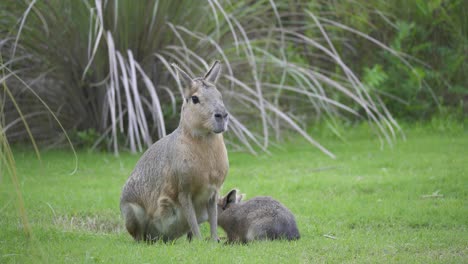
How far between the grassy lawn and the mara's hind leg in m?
0.09

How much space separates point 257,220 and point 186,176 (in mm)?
583

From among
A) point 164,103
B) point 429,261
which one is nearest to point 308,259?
point 429,261

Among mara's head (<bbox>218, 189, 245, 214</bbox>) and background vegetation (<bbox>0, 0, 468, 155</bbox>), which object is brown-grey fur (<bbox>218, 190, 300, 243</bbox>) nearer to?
mara's head (<bbox>218, 189, 245, 214</bbox>)

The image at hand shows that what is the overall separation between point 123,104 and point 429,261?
16.5ft

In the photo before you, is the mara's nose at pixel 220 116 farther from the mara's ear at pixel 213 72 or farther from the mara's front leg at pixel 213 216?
the mara's front leg at pixel 213 216

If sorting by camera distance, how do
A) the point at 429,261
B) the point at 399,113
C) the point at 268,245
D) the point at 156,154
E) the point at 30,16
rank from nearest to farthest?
1. the point at 429,261
2. the point at 268,245
3. the point at 156,154
4. the point at 30,16
5. the point at 399,113

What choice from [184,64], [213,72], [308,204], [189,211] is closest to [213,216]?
[189,211]

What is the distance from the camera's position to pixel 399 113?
10023 millimetres

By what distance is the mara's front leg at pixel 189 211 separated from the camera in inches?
189

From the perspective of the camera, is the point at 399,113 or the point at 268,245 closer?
the point at 268,245

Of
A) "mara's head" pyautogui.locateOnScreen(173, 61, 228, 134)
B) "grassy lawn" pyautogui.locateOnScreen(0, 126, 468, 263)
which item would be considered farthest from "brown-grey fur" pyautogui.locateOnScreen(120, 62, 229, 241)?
"grassy lawn" pyautogui.locateOnScreen(0, 126, 468, 263)

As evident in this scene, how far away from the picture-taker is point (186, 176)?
4.75m

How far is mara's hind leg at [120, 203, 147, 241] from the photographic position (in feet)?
16.4

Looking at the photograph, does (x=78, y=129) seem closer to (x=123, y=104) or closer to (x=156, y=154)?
(x=123, y=104)
